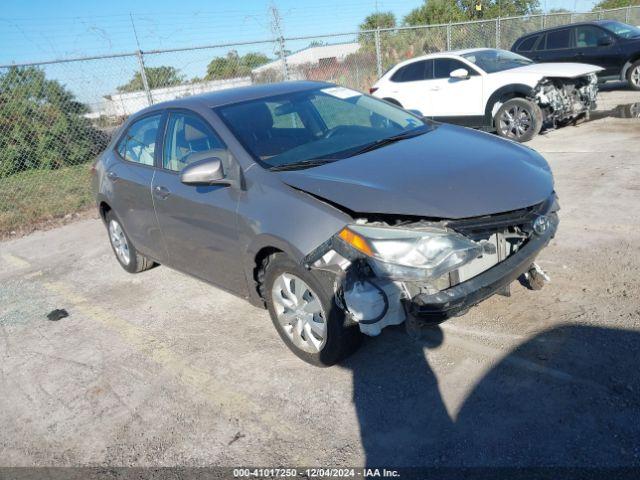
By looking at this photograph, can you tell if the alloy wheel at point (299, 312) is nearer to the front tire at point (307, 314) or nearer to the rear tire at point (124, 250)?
the front tire at point (307, 314)

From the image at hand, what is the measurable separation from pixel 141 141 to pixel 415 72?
23.2 feet

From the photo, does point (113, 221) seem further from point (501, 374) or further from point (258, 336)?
point (501, 374)

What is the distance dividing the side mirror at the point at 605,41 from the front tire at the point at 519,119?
18.4ft

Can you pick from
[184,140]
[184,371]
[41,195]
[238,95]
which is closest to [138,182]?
[184,140]

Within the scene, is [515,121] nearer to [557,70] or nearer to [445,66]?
[557,70]

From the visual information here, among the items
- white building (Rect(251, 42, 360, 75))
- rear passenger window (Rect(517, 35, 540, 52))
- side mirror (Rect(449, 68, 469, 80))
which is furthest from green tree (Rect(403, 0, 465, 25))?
side mirror (Rect(449, 68, 469, 80))

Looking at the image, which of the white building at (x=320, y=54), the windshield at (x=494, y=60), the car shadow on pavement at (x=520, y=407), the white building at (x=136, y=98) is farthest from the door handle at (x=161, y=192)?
the white building at (x=320, y=54)

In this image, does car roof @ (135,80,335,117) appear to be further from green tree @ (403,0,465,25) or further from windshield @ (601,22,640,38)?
green tree @ (403,0,465,25)

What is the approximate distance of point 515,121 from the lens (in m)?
9.09

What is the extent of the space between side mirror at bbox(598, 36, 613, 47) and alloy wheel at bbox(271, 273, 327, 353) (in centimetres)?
1267

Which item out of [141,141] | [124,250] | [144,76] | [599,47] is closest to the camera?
[141,141]

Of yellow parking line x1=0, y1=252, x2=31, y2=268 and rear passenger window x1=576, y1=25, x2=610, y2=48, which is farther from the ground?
rear passenger window x1=576, y1=25, x2=610, y2=48

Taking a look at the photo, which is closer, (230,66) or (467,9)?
(230,66)

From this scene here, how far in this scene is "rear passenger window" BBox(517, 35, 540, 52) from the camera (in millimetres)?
13624
